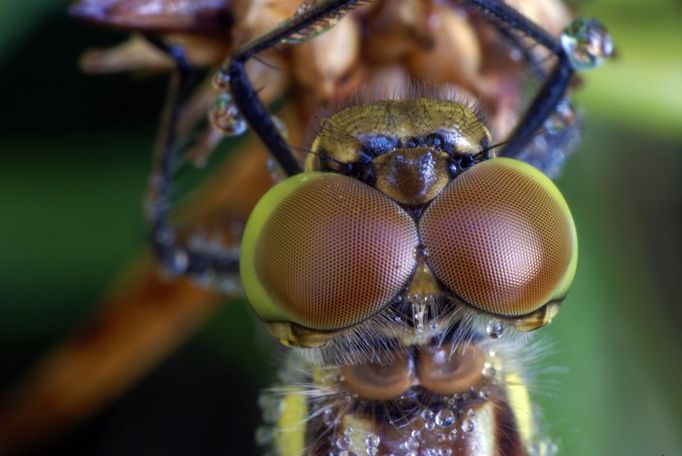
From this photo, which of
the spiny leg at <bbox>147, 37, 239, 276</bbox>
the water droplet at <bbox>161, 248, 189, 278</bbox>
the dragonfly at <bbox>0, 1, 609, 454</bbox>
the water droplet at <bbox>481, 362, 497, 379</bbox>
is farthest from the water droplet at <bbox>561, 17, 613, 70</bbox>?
the water droplet at <bbox>161, 248, 189, 278</bbox>

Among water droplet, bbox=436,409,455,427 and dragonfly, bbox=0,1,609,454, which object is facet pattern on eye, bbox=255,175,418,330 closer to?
dragonfly, bbox=0,1,609,454

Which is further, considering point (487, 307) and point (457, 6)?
point (457, 6)

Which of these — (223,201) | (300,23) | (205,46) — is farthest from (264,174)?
(300,23)

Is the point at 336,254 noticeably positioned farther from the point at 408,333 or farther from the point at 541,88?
the point at 541,88

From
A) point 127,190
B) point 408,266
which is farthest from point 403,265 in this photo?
point 127,190

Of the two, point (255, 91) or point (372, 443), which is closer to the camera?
point (372, 443)

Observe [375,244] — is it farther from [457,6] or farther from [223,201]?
[223,201]
